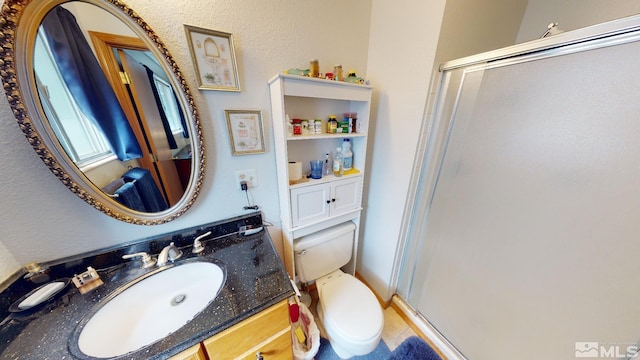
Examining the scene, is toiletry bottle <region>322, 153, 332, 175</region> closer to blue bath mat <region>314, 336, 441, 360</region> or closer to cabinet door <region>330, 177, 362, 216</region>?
cabinet door <region>330, 177, 362, 216</region>

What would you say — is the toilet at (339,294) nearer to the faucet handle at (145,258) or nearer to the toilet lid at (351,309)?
the toilet lid at (351,309)

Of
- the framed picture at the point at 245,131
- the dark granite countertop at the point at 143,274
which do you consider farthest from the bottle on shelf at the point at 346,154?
the dark granite countertop at the point at 143,274

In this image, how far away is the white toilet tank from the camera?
45.3 inches

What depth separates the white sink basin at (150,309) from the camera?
0.62 meters

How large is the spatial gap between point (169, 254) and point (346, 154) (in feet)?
3.38

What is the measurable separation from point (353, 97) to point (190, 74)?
0.75 meters

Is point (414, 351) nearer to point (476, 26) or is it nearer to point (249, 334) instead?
point (249, 334)

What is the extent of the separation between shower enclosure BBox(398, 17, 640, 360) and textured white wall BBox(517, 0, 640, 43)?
640mm

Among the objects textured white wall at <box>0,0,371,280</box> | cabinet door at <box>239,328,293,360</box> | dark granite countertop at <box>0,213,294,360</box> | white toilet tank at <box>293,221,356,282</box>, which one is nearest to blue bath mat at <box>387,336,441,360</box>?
white toilet tank at <box>293,221,356,282</box>

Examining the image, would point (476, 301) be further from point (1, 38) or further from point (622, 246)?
point (1, 38)

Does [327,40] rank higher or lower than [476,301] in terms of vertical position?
higher

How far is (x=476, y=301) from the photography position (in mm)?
983

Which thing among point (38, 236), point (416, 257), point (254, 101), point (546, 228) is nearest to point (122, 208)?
point (38, 236)

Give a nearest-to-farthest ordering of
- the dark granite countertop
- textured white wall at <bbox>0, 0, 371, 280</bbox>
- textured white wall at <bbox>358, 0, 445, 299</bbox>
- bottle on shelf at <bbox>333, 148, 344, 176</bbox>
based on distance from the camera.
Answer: the dark granite countertop
textured white wall at <bbox>0, 0, 371, 280</bbox>
textured white wall at <bbox>358, 0, 445, 299</bbox>
bottle on shelf at <bbox>333, 148, 344, 176</bbox>
